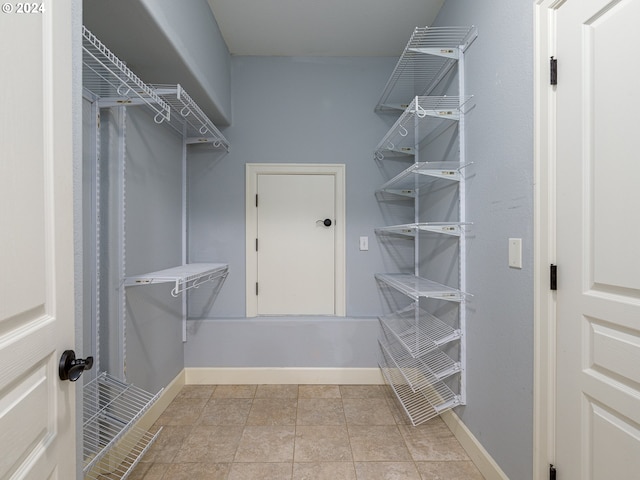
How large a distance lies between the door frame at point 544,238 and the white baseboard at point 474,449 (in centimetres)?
33

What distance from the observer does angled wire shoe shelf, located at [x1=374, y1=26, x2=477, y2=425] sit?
5.79ft

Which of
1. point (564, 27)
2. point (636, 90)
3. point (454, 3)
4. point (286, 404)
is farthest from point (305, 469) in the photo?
point (454, 3)

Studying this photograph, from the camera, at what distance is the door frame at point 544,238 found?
3.80 feet

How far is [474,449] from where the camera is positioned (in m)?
1.66

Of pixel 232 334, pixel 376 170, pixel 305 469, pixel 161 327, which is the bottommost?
pixel 305 469

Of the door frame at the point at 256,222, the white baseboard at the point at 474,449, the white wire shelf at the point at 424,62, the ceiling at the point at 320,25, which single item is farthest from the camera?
the door frame at the point at 256,222

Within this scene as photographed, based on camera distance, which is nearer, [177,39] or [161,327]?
[177,39]

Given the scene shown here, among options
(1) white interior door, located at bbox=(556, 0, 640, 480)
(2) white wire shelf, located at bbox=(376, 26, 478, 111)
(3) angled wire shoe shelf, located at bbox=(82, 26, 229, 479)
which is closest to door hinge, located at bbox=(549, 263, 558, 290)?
(1) white interior door, located at bbox=(556, 0, 640, 480)

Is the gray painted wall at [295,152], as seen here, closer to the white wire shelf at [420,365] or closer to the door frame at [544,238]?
the white wire shelf at [420,365]

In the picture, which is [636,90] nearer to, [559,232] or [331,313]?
[559,232]

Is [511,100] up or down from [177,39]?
down

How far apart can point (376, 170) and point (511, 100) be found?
1.37 metres

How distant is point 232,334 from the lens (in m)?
2.57

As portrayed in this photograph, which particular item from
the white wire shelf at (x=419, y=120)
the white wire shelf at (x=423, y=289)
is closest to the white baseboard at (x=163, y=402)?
the white wire shelf at (x=423, y=289)
